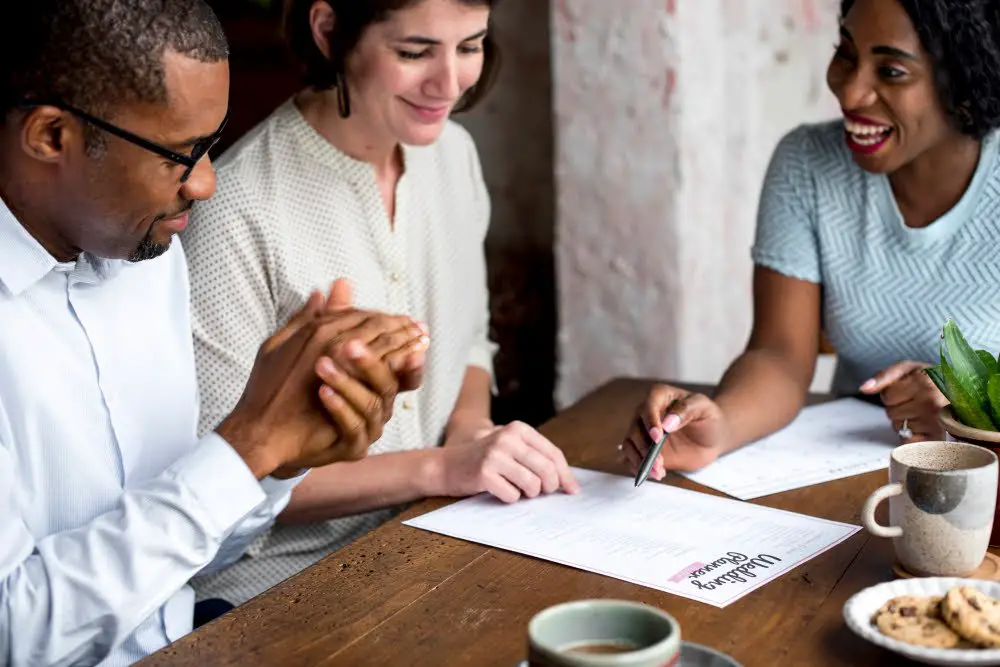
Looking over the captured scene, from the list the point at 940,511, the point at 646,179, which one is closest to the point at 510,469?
the point at 940,511

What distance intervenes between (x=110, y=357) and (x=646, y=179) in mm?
1590

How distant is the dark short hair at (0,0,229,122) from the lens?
48.8 inches

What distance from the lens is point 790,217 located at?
6.93 ft

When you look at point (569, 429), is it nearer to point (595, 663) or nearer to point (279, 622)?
point (279, 622)

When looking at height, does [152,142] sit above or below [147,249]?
above

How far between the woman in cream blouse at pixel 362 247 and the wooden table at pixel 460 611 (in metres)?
0.23

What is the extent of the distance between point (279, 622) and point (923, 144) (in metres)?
1.31

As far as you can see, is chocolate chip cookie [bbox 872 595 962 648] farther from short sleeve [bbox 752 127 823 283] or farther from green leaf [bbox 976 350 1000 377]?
short sleeve [bbox 752 127 823 283]

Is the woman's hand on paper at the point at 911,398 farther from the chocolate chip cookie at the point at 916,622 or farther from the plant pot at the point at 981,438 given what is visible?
the chocolate chip cookie at the point at 916,622

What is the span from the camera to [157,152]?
132 centimetres

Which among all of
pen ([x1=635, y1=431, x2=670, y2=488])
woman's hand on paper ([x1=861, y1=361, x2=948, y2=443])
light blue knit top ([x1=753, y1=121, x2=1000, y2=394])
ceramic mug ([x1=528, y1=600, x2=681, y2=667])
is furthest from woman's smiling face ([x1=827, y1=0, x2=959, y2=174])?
ceramic mug ([x1=528, y1=600, x2=681, y2=667])

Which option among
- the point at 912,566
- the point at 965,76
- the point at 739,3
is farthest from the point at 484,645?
the point at 739,3

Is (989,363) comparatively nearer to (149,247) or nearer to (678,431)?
(678,431)

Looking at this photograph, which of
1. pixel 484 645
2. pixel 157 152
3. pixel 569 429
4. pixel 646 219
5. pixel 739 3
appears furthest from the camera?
pixel 739 3
